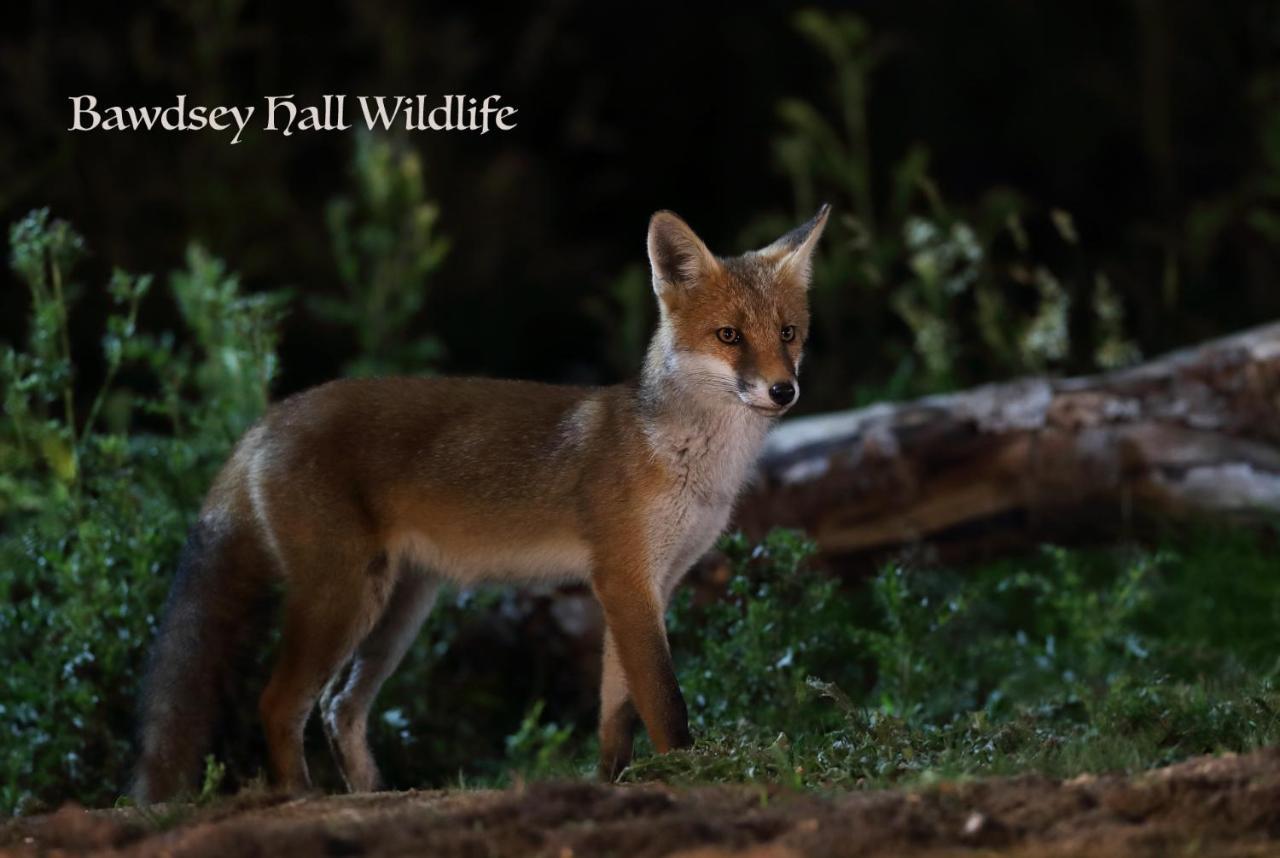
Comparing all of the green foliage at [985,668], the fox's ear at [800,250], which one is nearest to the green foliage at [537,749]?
the green foliage at [985,668]

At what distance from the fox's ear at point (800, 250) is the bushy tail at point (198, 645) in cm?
184

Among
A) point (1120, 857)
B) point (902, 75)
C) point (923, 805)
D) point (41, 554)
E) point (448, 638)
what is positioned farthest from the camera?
point (902, 75)

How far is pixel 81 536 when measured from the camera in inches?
213

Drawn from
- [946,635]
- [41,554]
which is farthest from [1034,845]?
[41,554]

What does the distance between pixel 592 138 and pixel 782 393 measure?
309 inches

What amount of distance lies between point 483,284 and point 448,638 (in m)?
5.96

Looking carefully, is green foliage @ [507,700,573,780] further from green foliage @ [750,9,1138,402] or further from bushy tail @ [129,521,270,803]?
green foliage @ [750,9,1138,402]

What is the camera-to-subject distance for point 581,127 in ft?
39.3

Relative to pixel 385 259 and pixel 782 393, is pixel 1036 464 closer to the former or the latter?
pixel 782 393

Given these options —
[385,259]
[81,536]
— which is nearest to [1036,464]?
[385,259]

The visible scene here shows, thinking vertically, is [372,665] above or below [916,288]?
below

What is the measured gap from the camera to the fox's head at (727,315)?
15.6ft

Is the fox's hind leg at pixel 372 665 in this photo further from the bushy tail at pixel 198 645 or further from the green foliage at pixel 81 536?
the green foliage at pixel 81 536

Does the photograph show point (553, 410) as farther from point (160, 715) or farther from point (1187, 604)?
point (1187, 604)
